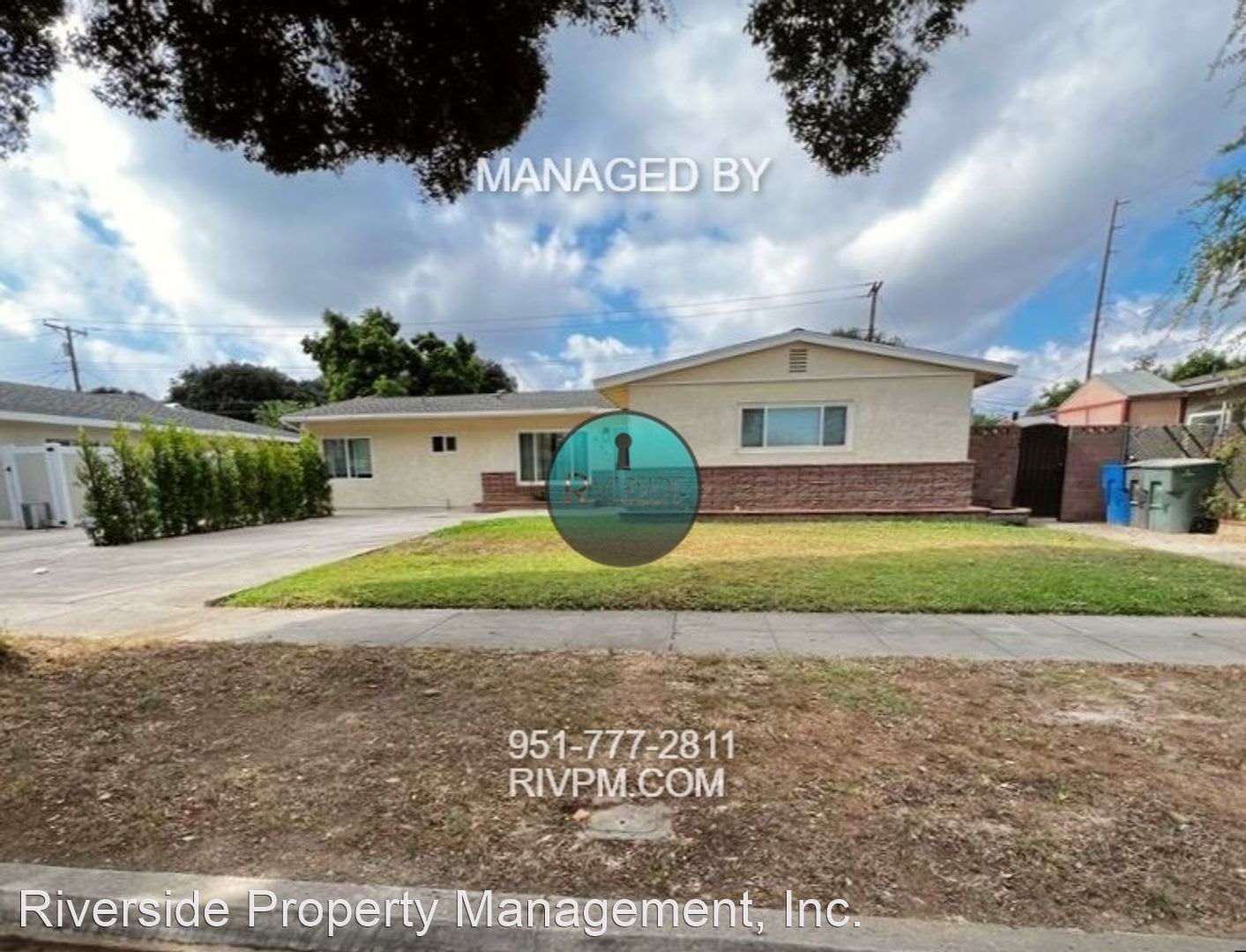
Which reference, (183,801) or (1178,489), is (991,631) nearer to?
(183,801)

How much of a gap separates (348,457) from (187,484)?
5296mm

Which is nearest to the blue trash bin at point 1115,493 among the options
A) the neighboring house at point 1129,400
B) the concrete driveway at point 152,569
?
the neighboring house at point 1129,400

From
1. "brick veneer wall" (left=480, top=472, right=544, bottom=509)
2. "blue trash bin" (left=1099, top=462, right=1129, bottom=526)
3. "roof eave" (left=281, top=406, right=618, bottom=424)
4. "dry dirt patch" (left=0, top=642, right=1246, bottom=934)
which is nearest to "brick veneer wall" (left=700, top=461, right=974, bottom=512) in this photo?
"blue trash bin" (left=1099, top=462, right=1129, bottom=526)

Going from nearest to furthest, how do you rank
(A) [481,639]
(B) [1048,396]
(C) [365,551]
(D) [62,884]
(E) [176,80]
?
(D) [62,884], (E) [176,80], (A) [481,639], (C) [365,551], (B) [1048,396]

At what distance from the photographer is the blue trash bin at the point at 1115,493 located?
10.6m

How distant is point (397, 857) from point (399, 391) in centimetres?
2648

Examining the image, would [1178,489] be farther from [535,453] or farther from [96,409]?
[96,409]

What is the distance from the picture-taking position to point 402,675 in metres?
3.64

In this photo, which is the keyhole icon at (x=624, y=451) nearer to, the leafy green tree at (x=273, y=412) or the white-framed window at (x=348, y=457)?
the white-framed window at (x=348, y=457)

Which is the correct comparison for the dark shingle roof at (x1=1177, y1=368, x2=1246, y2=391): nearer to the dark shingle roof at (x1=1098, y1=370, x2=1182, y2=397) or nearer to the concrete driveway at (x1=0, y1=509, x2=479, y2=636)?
the dark shingle roof at (x1=1098, y1=370, x2=1182, y2=397)

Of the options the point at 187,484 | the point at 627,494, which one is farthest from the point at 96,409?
the point at 627,494

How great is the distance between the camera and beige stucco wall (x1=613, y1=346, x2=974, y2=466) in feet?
37.0

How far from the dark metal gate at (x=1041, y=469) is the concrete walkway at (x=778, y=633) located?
25.7 feet

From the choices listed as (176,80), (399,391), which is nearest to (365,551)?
(176,80)
